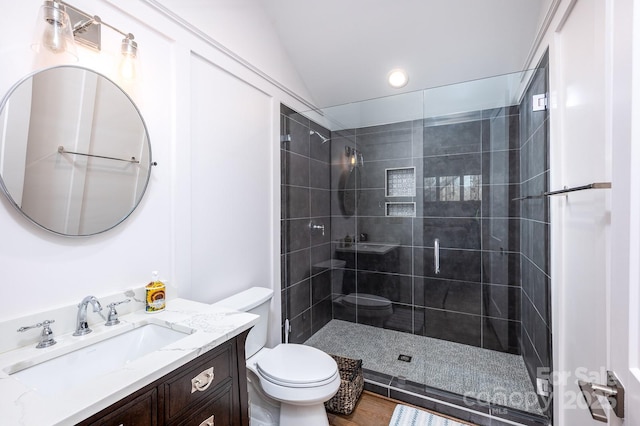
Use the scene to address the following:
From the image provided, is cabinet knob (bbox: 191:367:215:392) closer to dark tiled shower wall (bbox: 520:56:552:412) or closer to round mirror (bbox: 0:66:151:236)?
round mirror (bbox: 0:66:151:236)

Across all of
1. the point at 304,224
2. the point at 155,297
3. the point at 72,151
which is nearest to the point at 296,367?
the point at 155,297

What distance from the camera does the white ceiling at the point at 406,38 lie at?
6.63 ft

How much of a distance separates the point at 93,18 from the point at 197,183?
2.64 feet

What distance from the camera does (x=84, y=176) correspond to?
Answer: 1.17 m

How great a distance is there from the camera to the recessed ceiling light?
249 cm

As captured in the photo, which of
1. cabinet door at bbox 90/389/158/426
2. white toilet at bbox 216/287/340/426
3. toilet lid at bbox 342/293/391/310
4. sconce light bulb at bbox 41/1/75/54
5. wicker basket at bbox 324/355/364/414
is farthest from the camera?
toilet lid at bbox 342/293/391/310

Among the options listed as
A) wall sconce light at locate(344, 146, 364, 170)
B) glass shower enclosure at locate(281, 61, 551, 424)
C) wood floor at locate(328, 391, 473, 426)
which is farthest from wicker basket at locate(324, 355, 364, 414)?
wall sconce light at locate(344, 146, 364, 170)

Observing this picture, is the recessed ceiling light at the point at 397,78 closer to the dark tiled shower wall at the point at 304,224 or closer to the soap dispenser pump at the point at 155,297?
the dark tiled shower wall at the point at 304,224

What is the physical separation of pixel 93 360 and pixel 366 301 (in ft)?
7.87

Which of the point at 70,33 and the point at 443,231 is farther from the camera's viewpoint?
the point at 443,231

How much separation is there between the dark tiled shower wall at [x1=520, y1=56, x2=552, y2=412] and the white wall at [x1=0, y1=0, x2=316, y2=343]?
1.76 m

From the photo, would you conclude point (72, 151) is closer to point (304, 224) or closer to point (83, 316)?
point (83, 316)

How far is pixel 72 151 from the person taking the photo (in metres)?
1.12

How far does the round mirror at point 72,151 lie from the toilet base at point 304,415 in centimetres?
128
